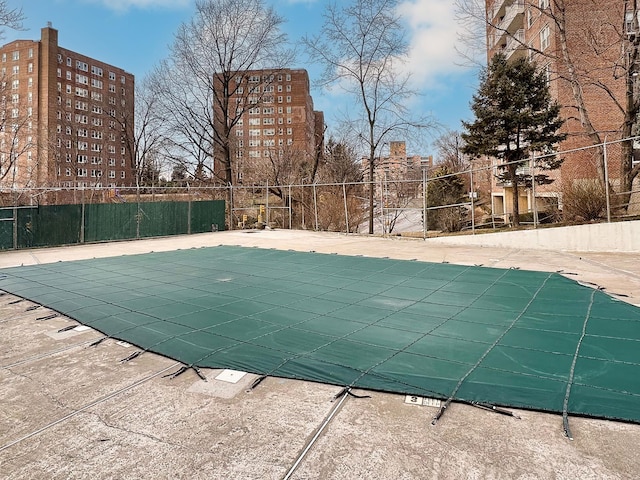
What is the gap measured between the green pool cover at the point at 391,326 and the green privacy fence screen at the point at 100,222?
4.75 m

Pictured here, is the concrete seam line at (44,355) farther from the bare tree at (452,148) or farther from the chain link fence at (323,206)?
the bare tree at (452,148)

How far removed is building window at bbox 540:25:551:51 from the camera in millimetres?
20067

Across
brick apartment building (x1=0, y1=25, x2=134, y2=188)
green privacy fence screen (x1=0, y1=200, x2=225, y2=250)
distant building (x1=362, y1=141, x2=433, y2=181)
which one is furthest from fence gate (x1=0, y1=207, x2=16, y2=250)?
brick apartment building (x1=0, y1=25, x2=134, y2=188)

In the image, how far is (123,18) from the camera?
13.8 meters

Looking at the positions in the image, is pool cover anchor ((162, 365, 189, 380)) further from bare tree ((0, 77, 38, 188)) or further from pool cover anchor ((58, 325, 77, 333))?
bare tree ((0, 77, 38, 188))

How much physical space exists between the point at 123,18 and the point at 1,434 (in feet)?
51.0

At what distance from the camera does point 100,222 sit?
12.7m

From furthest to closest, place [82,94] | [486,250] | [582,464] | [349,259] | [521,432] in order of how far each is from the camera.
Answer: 1. [82,94]
2. [486,250]
3. [349,259]
4. [521,432]
5. [582,464]

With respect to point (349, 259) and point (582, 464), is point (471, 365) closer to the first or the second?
point (582, 464)

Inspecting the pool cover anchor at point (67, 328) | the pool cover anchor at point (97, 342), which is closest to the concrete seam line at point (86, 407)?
the pool cover anchor at point (97, 342)

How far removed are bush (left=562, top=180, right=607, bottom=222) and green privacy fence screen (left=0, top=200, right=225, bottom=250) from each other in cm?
1256

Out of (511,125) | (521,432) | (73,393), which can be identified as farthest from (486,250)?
(73,393)

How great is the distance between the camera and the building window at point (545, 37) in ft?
65.8

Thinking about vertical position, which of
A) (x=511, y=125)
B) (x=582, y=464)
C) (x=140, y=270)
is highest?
(x=511, y=125)
